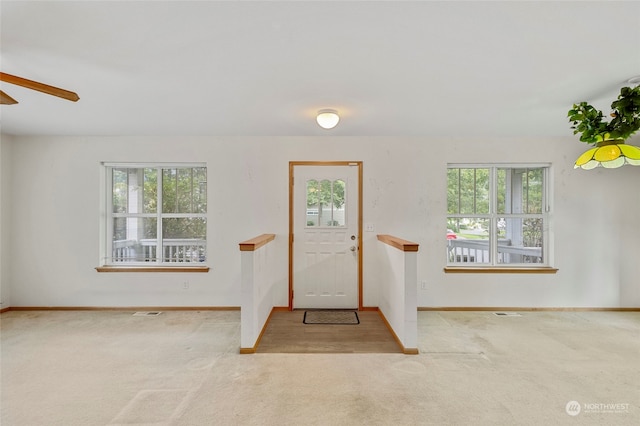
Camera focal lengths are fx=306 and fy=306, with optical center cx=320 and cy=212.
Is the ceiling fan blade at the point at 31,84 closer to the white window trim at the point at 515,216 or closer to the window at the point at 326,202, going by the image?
the window at the point at 326,202

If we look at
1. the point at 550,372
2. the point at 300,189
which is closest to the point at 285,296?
the point at 300,189

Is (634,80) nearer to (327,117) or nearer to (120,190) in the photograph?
(327,117)

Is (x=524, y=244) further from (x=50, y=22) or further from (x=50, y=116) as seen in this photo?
(x=50, y=116)

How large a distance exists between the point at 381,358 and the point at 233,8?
279 cm

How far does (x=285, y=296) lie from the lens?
13.5ft

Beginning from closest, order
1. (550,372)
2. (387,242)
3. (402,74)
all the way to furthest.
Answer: (402,74) < (550,372) < (387,242)

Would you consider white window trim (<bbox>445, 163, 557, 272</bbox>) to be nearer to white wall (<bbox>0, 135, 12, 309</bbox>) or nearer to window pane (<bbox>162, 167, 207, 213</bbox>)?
window pane (<bbox>162, 167, 207, 213</bbox>)

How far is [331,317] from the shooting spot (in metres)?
3.79

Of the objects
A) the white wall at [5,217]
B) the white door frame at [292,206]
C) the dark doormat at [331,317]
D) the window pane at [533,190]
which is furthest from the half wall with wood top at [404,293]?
the white wall at [5,217]

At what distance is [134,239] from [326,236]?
2.69 metres

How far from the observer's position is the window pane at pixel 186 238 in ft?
14.0

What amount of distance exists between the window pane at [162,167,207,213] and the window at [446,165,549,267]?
3.46 meters

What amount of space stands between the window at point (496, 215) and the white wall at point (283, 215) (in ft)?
0.63

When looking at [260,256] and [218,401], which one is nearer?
[218,401]
